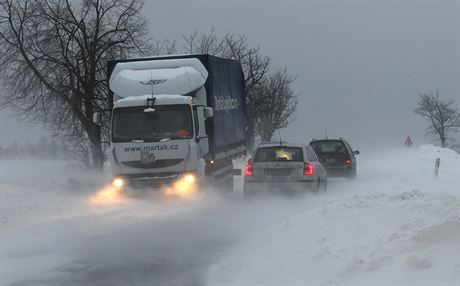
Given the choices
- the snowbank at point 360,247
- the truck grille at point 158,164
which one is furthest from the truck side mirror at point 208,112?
the snowbank at point 360,247

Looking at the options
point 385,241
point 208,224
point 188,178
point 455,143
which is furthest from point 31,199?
point 455,143

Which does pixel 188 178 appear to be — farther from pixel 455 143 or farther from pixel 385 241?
pixel 455 143

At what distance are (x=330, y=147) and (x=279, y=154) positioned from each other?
777cm

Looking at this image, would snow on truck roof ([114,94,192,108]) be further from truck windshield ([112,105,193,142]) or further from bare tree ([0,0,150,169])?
bare tree ([0,0,150,169])

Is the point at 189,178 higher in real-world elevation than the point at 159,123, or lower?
lower

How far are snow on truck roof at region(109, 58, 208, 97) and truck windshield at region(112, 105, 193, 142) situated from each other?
0.66 metres

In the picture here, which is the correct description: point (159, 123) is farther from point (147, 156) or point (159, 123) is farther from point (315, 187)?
point (315, 187)

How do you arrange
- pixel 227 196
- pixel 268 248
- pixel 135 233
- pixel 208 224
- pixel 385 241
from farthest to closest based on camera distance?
1. pixel 227 196
2. pixel 208 224
3. pixel 135 233
4. pixel 268 248
5. pixel 385 241

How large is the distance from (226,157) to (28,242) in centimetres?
836

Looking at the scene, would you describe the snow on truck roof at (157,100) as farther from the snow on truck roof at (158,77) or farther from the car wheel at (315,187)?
the car wheel at (315,187)

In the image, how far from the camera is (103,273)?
340 inches

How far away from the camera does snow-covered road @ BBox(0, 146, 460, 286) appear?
23.1 ft

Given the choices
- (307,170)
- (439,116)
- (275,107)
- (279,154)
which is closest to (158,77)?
(279,154)

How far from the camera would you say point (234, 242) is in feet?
35.4
